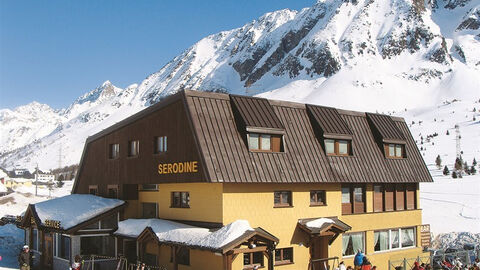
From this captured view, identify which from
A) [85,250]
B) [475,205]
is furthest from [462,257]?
[85,250]

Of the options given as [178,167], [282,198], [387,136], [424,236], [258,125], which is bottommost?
[424,236]

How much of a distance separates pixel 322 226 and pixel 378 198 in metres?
6.75

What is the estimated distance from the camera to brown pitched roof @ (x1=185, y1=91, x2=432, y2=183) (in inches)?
966

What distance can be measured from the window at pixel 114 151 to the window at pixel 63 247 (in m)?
5.66

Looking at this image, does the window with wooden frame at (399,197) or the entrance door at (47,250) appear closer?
the entrance door at (47,250)

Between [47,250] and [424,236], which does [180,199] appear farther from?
[424,236]

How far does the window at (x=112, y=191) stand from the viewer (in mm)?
31266

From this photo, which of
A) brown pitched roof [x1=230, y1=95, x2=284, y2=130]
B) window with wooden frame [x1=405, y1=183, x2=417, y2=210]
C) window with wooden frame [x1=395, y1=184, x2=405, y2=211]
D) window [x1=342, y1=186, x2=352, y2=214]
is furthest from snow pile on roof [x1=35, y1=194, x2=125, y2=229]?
window with wooden frame [x1=405, y1=183, x2=417, y2=210]

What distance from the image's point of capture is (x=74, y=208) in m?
29.8

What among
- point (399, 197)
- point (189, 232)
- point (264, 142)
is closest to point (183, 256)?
point (189, 232)

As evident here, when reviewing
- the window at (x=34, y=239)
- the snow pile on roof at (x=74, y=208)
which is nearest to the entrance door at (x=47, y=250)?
the snow pile on roof at (x=74, y=208)

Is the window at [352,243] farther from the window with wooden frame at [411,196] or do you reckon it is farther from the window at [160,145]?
the window at [160,145]

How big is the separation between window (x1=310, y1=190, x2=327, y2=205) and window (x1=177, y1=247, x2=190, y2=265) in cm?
698

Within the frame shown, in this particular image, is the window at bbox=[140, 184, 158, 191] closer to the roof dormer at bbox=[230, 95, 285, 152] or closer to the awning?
the roof dormer at bbox=[230, 95, 285, 152]
